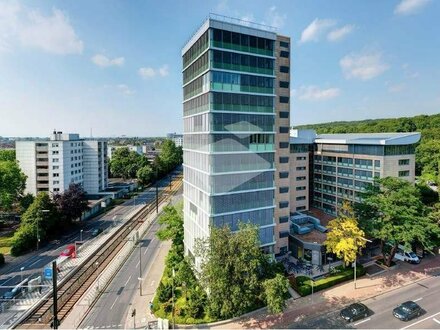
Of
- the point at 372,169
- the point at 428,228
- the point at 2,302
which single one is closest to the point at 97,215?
the point at 2,302

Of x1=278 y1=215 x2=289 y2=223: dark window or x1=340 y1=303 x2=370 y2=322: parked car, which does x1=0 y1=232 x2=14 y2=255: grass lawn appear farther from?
x1=340 y1=303 x2=370 y2=322: parked car

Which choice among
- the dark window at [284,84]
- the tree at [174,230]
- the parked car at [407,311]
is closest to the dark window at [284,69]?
the dark window at [284,84]

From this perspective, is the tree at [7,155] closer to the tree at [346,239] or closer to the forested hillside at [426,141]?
the tree at [346,239]

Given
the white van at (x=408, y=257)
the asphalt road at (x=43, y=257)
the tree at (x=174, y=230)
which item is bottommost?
the asphalt road at (x=43, y=257)

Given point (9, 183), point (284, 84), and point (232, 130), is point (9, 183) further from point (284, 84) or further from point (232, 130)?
point (284, 84)

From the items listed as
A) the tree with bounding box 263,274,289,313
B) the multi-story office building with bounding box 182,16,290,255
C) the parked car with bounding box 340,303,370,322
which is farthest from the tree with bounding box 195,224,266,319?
the parked car with bounding box 340,303,370,322

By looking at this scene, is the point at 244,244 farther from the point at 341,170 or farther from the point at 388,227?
the point at 341,170
